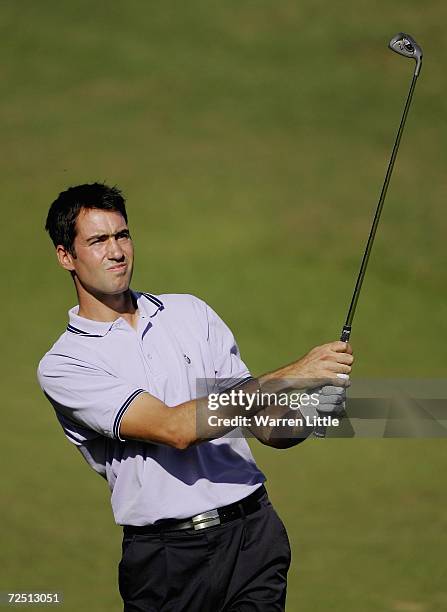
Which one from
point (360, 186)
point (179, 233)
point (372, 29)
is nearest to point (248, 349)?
point (179, 233)

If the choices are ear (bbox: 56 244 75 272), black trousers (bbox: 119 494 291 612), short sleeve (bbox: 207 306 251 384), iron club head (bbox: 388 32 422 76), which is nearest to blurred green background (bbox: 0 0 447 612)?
black trousers (bbox: 119 494 291 612)

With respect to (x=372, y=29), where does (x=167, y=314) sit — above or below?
below

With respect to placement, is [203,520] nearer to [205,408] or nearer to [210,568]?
[210,568]

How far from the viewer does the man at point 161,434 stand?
3873 mm

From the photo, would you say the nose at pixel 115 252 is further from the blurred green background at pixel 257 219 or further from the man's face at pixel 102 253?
the blurred green background at pixel 257 219

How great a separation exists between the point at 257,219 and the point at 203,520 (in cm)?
908

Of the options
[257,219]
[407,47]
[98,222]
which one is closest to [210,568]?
[98,222]

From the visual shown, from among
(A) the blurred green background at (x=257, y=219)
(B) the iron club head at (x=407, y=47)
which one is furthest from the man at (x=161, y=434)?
(A) the blurred green background at (x=257, y=219)

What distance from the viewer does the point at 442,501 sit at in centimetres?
764

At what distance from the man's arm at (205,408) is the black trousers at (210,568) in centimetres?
33

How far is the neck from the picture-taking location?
4.11 m

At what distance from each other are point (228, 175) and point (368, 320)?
3.15m

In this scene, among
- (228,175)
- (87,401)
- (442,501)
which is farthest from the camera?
(228,175)

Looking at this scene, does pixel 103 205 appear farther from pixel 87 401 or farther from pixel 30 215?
pixel 30 215
